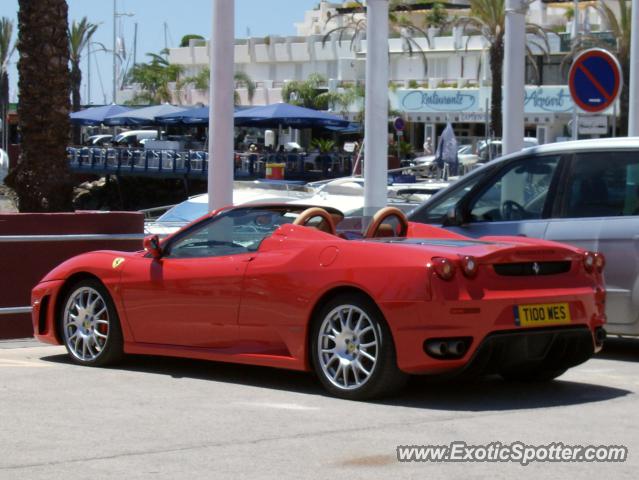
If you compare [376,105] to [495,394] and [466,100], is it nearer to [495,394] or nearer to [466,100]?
[495,394]

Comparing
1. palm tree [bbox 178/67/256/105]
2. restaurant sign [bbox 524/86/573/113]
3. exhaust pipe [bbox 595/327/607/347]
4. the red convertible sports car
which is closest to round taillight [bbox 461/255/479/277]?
the red convertible sports car

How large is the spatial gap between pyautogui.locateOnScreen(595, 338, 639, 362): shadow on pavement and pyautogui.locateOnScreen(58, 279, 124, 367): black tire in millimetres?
3898

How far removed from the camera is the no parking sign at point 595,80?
14.6m

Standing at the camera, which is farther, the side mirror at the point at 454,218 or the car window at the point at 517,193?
the side mirror at the point at 454,218

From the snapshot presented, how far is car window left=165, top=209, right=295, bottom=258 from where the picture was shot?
8805 mm

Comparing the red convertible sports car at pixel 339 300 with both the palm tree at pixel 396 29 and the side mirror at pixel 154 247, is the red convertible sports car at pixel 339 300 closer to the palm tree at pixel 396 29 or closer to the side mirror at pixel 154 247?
the side mirror at pixel 154 247

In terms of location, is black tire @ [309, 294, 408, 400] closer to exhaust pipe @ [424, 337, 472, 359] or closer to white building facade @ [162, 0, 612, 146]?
exhaust pipe @ [424, 337, 472, 359]

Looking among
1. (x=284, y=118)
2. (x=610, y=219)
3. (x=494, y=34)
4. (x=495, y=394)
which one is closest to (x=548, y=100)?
(x=494, y=34)

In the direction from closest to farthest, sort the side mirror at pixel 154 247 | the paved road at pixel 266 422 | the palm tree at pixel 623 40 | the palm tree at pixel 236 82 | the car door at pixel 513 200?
the paved road at pixel 266 422
the side mirror at pixel 154 247
the car door at pixel 513 200
the palm tree at pixel 623 40
the palm tree at pixel 236 82

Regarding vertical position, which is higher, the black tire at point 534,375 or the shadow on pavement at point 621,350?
the black tire at point 534,375

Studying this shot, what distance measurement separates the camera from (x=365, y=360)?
7.79 m

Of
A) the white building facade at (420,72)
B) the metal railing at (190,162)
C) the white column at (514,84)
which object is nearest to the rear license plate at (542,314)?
the white column at (514,84)

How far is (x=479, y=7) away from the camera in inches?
2119

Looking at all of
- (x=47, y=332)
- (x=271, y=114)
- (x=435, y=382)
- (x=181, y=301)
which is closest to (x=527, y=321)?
(x=435, y=382)
